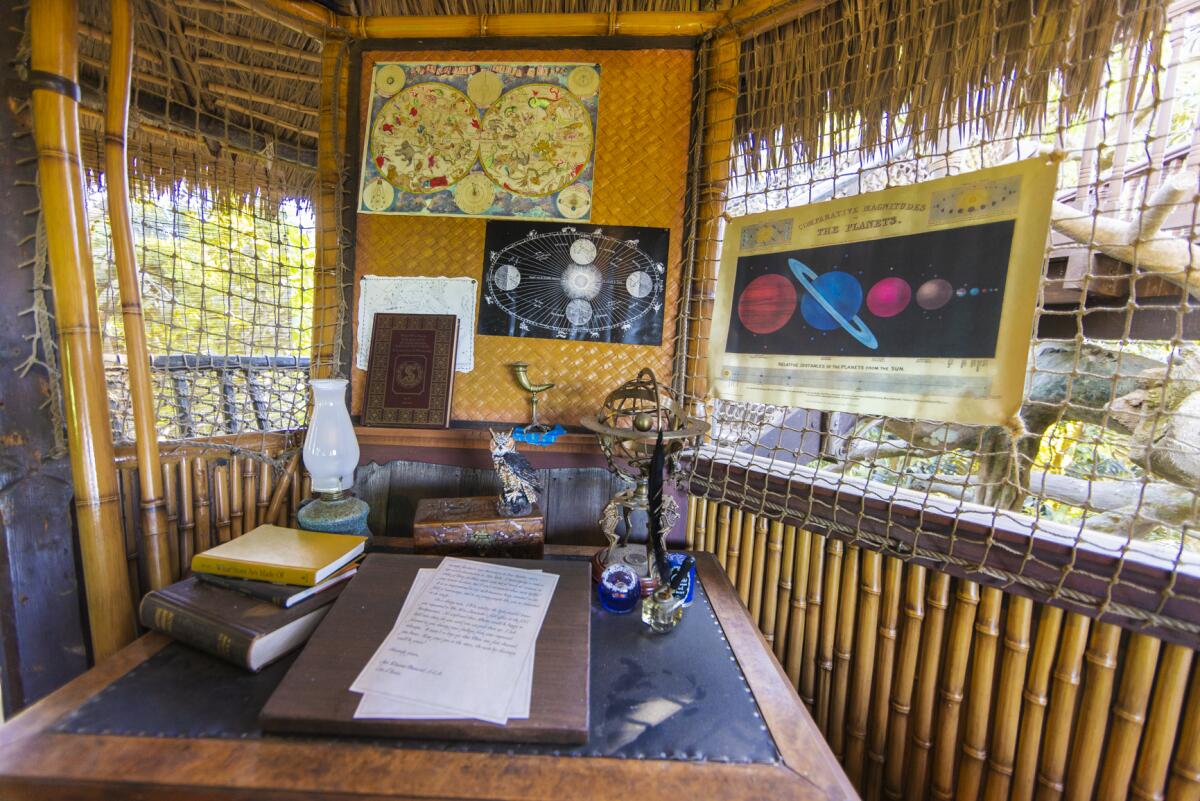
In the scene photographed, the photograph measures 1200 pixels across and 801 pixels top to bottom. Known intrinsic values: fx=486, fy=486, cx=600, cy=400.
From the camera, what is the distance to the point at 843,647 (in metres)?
1.03

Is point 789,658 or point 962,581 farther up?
point 962,581

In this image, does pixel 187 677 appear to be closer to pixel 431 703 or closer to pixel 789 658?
pixel 431 703

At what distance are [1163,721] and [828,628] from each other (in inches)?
18.7

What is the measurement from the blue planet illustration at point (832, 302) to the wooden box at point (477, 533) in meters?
0.77

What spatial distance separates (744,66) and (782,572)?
1.26 meters

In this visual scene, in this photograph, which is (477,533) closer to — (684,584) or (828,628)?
(684,584)

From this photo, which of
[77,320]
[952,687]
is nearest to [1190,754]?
[952,687]

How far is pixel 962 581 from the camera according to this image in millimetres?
888

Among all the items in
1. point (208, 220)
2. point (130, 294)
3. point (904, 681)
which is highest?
point (208, 220)

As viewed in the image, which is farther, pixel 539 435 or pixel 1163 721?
pixel 539 435

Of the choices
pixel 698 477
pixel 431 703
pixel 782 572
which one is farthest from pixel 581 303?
pixel 431 703

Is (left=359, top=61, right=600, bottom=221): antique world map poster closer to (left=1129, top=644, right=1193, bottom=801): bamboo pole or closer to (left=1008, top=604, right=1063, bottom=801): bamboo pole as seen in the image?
(left=1008, top=604, right=1063, bottom=801): bamboo pole

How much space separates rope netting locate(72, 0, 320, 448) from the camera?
52.2 inches

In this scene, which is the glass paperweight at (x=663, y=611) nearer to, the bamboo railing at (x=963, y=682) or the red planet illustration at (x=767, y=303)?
the bamboo railing at (x=963, y=682)
